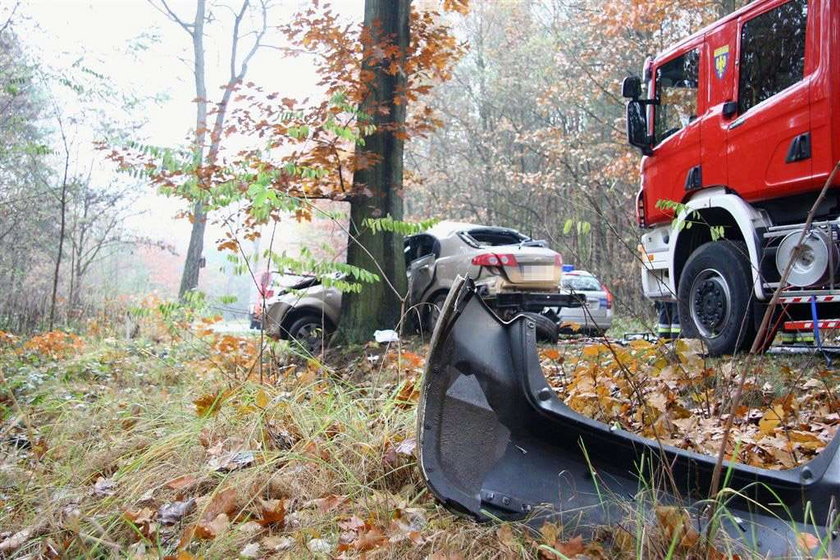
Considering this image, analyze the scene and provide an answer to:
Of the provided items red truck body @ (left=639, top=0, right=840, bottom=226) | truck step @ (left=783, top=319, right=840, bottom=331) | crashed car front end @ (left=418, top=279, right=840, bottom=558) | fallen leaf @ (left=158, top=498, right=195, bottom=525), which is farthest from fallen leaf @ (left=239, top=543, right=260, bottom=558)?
red truck body @ (left=639, top=0, right=840, bottom=226)

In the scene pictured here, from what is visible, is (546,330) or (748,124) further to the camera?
(546,330)

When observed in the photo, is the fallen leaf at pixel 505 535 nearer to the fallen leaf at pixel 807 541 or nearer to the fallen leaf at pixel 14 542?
the fallen leaf at pixel 807 541

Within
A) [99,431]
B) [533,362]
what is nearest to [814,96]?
[533,362]

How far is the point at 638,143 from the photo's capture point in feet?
23.8

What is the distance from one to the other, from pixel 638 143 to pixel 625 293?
992cm

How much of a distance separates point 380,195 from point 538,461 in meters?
6.50

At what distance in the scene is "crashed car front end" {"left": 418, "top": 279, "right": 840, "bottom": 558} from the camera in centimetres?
239

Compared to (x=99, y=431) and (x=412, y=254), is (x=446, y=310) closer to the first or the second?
(x=99, y=431)

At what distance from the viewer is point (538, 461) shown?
2674 millimetres

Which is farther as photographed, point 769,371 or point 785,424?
point 769,371

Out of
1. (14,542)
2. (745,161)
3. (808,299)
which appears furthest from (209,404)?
(745,161)

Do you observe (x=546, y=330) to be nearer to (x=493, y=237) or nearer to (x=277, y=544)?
(x=493, y=237)

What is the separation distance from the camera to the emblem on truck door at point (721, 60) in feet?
20.4

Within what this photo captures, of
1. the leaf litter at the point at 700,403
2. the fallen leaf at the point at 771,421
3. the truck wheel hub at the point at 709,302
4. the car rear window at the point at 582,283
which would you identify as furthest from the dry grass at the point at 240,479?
the car rear window at the point at 582,283
